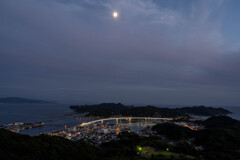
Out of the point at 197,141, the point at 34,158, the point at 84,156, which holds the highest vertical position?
the point at 34,158

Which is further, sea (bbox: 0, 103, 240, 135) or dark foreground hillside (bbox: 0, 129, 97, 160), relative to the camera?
sea (bbox: 0, 103, 240, 135)

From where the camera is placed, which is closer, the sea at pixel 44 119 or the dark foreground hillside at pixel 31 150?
the dark foreground hillside at pixel 31 150

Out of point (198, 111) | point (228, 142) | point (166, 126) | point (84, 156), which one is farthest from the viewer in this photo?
point (198, 111)

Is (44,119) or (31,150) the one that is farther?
(44,119)

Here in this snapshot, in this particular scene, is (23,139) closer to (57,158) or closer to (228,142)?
(57,158)

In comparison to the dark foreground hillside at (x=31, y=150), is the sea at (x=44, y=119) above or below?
below

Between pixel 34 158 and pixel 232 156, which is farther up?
pixel 34 158

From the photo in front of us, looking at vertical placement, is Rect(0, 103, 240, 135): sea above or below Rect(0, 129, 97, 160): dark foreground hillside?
below

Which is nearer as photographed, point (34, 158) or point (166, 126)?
point (34, 158)

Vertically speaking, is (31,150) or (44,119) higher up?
(31,150)

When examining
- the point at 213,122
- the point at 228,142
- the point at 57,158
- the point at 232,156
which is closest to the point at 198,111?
the point at 213,122

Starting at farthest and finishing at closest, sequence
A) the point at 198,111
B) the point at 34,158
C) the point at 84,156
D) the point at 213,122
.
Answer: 1. the point at 198,111
2. the point at 213,122
3. the point at 84,156
4. the point at 34,158
